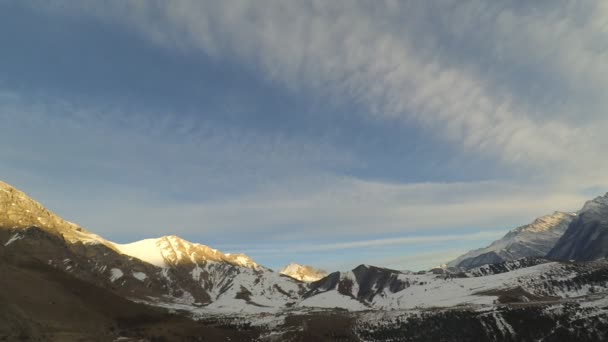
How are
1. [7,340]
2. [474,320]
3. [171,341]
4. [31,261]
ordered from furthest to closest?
[474,320], [31,261], [171,341], [7,340]

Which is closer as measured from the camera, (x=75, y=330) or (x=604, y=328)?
(x=75, y=330)

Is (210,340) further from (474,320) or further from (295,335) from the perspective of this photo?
(474,320)

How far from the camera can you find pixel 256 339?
192 metres

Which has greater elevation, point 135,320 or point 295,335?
point 135,320

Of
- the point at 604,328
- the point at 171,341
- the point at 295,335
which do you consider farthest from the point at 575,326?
the point at 171,341

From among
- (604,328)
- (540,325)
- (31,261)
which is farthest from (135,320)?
(604,328)

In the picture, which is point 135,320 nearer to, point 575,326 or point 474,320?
point 474,320

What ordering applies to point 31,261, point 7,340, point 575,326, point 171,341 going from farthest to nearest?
point 31,261 → point 575,326 → point 171,341 → point 7,340

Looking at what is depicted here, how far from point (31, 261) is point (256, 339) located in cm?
10897

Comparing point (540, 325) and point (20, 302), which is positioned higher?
point (20, 302)

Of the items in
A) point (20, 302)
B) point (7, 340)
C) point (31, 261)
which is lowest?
point (7, 340)

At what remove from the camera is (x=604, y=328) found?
143 metres

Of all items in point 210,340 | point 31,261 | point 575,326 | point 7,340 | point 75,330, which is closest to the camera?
Answer: point 7,340

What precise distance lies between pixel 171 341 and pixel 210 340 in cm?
2294
